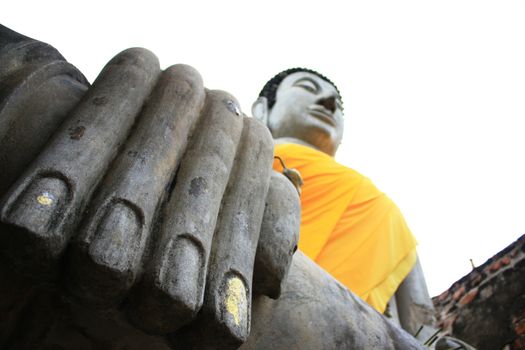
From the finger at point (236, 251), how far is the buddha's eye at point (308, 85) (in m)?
2.32

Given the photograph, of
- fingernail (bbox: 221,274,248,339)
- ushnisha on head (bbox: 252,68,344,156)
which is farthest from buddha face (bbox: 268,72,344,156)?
fingernail (bbox: 221,274,248,339)

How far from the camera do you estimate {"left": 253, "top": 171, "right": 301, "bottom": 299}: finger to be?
87 centimetres

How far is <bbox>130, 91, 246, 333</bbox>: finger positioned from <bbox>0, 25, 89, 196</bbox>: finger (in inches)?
7.4

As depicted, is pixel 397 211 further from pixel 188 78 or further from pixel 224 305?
pixel 224 305

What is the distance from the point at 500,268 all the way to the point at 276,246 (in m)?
2.23

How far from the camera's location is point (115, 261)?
0.65 meters

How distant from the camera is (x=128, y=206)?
70 centimetres

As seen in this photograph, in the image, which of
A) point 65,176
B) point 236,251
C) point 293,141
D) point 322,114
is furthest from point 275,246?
point 322,114

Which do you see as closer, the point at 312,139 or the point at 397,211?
the point at 397,211

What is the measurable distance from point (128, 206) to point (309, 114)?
2.47 meters

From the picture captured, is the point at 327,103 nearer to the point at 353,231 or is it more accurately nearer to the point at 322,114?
the point at 322,114

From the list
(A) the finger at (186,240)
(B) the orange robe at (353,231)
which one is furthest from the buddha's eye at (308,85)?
(A) the finger at (186,240)

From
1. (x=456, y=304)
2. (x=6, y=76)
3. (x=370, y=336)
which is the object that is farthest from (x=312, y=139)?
(x=6, y=76)

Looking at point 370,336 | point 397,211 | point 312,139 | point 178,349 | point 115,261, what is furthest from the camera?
point 312,139
